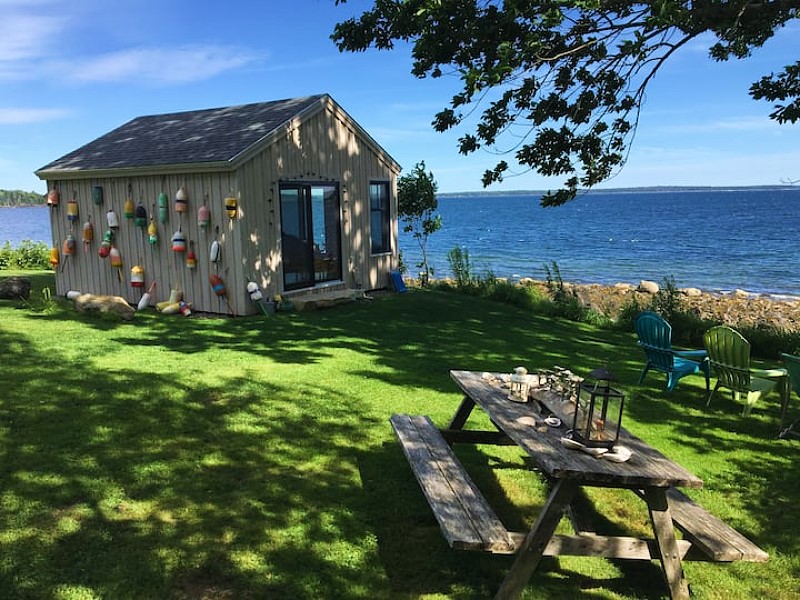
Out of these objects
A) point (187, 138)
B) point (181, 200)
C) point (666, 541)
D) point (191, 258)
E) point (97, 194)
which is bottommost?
point (666, 541)

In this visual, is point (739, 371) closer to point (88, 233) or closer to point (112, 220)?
point (112, 220)

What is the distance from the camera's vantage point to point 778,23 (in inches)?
354

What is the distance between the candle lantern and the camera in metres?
4.15

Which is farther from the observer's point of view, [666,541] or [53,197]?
[53,197]

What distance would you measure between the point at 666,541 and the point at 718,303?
20.2 meters

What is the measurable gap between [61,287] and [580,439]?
13.6m

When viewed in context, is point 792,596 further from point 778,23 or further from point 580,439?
point 778,23

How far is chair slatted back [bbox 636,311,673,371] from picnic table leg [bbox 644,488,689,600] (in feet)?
13.8

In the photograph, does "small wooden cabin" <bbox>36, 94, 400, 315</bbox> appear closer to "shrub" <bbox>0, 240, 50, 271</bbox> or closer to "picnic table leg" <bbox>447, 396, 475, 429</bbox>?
"picnic table leg" <bbox>447, 396, 475, 429</bbox>

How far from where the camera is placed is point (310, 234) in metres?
12.4

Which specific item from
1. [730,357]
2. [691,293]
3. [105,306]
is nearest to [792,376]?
[730,357]

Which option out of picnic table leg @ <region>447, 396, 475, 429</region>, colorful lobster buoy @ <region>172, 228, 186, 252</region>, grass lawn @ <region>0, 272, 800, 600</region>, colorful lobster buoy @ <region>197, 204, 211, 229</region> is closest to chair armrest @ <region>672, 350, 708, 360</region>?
grass lawn @ <region>0, 272, 800, 600</region>

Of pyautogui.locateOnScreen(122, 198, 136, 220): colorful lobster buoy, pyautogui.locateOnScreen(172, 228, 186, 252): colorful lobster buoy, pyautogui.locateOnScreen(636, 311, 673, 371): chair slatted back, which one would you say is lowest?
pyautogui.locateOnScreen(636, 311, 673, 371): chair slatted back

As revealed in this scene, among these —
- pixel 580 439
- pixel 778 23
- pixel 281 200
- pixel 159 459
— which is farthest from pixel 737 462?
pixel 281 200
